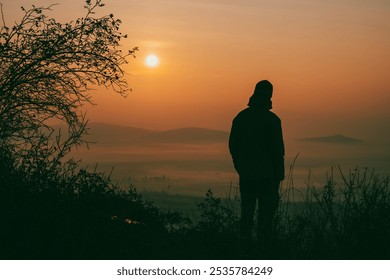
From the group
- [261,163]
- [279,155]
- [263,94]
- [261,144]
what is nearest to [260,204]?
[261,163]

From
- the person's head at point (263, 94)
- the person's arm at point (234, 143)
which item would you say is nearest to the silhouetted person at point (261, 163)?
the person's head at point (263, 94)

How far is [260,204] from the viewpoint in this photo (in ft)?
31.9

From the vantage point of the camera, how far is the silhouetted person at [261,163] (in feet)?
31.6

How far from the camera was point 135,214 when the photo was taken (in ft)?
37.4

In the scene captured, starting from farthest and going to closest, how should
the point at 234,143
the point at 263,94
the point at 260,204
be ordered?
the point at 234,143, the point at 260,204, the point at 263,94

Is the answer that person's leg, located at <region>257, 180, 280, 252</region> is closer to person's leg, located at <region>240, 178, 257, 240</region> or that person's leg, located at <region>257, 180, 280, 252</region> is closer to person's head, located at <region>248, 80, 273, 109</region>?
person's leg, located at <region>240, 178, 257, 240</region>

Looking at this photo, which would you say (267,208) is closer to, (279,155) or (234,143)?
(279,155)

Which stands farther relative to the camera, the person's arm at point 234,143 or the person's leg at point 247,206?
the person's arm at point 234,143

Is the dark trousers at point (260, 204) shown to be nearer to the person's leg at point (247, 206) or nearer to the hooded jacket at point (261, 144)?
the person's leg at point (247, 206)

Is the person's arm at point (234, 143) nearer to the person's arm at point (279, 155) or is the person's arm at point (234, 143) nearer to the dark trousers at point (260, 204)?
the dark trousers at point (260, 204)

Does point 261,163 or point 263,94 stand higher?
point 263,94

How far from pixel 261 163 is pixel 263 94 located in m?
1.00

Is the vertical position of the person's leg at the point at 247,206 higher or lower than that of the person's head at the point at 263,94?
lower
